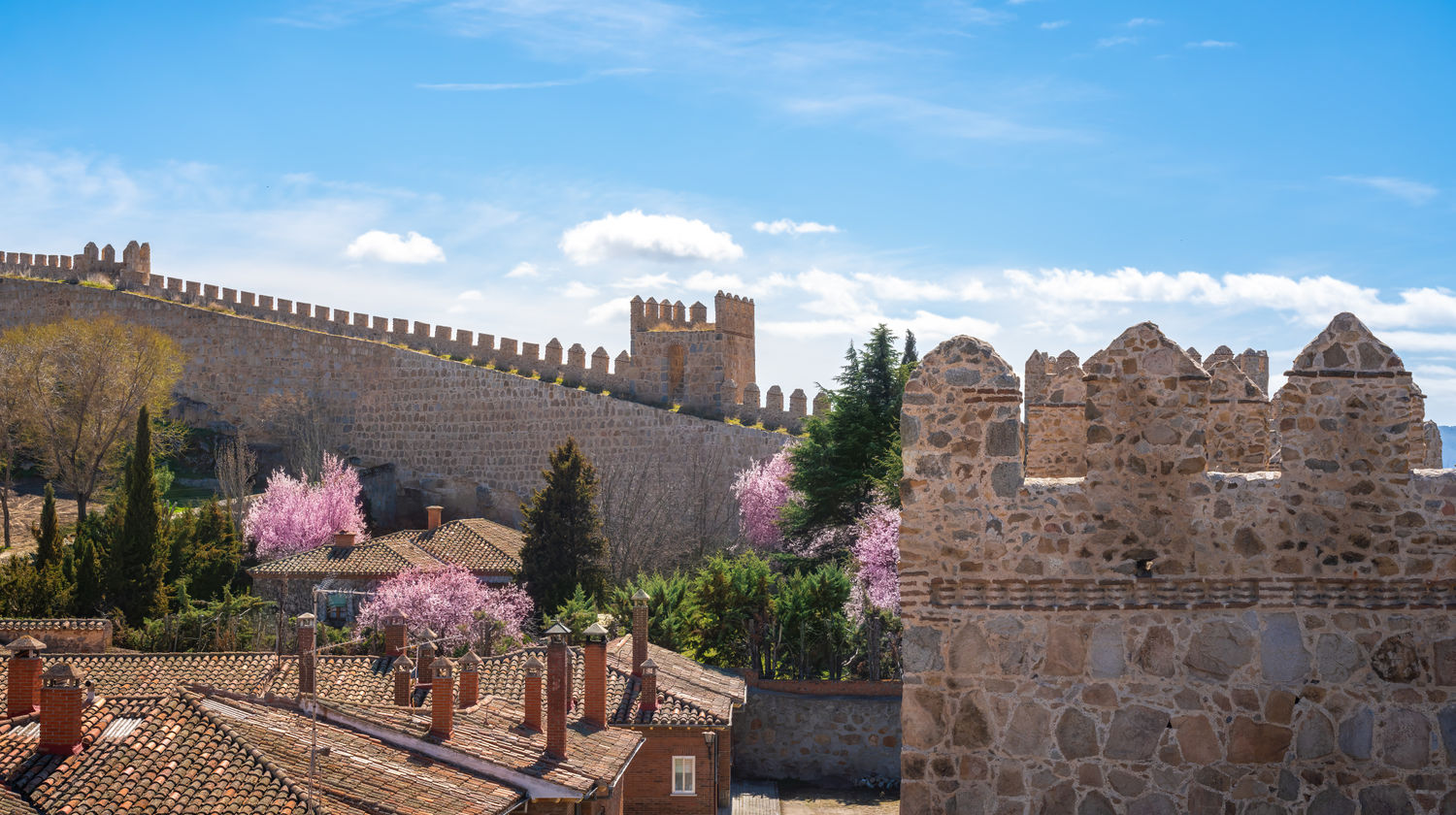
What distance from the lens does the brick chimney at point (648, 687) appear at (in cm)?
1823

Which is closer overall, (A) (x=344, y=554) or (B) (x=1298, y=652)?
(B) (x=1298, y=652)

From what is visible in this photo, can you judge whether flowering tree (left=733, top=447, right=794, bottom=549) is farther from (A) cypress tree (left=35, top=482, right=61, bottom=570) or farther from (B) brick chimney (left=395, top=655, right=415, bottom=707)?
(B) brick chimney (left=395, top=655, right=415, bottom=707)

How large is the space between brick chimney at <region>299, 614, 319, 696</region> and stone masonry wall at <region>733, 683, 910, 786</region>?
706cm

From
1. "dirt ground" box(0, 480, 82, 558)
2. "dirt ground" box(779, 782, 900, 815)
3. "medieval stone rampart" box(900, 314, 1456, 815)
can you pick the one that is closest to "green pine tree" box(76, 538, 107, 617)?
"dirt ground" box(0, 480, 82, 558)

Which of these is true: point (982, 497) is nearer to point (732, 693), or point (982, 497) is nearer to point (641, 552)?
point (732, 693)

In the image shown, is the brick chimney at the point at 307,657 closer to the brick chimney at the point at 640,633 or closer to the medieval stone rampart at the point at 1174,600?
the brick chimney at the point at 640,633

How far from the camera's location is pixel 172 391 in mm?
43844

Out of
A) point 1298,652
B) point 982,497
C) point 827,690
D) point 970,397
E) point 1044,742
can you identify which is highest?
point 970,397

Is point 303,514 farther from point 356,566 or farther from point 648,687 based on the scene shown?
point 648,687

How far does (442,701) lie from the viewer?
42.8 ft

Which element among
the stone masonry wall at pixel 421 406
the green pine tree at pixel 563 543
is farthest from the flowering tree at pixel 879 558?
the stone masonry wall at pixel 421 406

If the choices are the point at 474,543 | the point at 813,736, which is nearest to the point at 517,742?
the point at 813,736

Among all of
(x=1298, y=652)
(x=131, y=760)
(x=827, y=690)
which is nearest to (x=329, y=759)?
(x=131, y=760)

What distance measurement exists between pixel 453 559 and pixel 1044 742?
26.3 meters
